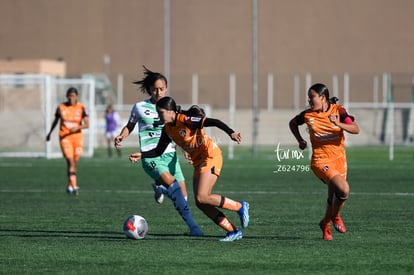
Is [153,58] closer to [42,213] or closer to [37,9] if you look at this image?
[37,9]

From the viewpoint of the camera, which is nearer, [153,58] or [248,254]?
[248,254]

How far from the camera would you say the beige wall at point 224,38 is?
61.2 meters

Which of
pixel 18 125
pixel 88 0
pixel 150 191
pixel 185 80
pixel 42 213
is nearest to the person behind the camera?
pixel 42 213

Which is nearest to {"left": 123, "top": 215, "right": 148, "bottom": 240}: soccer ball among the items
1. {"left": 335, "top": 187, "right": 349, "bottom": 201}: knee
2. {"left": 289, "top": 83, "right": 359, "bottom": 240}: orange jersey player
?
{"left": 289, "top": 83, "right": 359, "bottom": 240}: orange jersey player

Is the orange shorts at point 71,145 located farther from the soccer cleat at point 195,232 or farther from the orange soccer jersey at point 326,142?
the orange soccer jersey at point 326,142

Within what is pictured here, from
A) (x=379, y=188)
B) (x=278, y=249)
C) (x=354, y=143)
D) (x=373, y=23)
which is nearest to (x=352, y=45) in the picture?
(x=373, y=23)

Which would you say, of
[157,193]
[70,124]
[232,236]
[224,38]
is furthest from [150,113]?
[224,38]

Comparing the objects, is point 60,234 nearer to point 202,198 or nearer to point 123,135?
point 123,135

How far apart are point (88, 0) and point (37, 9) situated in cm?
360

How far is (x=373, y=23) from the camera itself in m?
61.7

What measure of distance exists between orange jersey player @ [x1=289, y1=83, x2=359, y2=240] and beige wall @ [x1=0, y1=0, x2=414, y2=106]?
4658 centimetres

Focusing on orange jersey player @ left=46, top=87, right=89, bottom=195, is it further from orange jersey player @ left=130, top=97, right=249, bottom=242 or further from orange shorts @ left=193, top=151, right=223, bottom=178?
orange shorts @ left=193, top=151, right=223, bottom=178

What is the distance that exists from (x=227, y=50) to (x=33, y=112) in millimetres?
17840

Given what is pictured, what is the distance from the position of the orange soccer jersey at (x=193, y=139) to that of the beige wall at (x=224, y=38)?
46.9 meters
